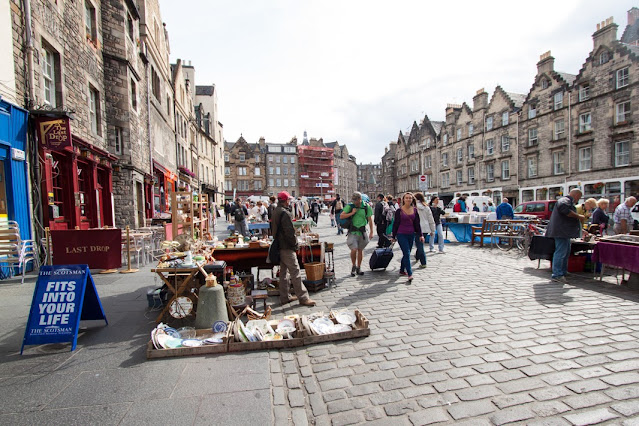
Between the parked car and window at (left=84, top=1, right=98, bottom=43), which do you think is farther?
the parked car

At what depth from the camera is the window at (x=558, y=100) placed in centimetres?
2768

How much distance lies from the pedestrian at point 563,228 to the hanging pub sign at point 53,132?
11.1 m

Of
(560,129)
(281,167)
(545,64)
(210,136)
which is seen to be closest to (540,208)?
(560,129)

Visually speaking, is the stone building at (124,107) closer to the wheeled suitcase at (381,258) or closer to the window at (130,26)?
the window at (130,26)

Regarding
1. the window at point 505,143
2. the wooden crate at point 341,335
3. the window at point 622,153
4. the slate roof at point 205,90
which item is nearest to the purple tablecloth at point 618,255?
the wooden crate at point 341,335

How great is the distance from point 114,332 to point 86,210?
907 cm

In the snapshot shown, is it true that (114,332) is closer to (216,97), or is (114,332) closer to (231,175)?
(216,97)

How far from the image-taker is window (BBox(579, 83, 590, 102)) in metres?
25.6

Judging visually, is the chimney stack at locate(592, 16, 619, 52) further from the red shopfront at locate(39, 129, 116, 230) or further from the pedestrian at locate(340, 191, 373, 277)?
the red shopfront at locate(39, 129, 116, 230)

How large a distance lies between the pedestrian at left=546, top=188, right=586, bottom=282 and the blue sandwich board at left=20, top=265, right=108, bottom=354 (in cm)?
788

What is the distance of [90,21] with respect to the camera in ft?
39.8

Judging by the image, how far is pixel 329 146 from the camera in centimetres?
9188

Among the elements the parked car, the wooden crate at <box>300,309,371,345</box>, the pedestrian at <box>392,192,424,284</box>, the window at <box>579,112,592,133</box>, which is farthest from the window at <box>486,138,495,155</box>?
the wooden crate at <box>300,309,371,345</box>

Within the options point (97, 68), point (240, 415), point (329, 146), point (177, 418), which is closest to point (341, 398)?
point (240, 415)
